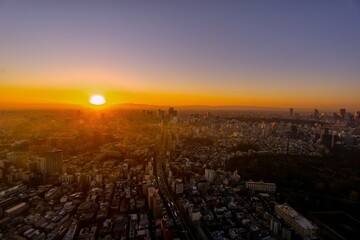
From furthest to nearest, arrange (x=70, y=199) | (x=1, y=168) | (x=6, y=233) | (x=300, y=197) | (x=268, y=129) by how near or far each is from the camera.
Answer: (x=268, y=129), (x=1, y=168), (x=300, y=197), (x=70, y=199), (x=6, y=233)

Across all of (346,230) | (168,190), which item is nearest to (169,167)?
(168,190)

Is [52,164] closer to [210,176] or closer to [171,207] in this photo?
[171,207]

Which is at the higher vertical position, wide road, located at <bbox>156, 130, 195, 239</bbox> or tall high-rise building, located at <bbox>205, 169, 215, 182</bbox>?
tall high-rise building, located at <bbox>205, 169, 215, 182</bbox>

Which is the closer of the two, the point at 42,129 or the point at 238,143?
the point at 238,143

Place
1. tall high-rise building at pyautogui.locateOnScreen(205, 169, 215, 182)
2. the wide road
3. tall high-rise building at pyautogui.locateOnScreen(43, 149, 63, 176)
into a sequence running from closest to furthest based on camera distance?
1. the wide road
2. tall high-rise building at pyautogui.locateOnScreen(43, 149, 63, 176)
3. tall high-rise building at pyautogui.locateOnScreen(205, 169, 215, 182)

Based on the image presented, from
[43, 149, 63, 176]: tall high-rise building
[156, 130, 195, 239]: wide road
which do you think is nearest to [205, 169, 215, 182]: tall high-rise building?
[156, 130, 195, 239]: wide road

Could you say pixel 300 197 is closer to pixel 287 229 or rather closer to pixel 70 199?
pixel 287 229

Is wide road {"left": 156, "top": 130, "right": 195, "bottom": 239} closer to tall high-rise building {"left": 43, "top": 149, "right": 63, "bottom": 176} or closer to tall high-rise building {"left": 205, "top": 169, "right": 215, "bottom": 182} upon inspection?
tall high-rise building {"left": 205, "top": 169, "right": 215, "bottom": 182}

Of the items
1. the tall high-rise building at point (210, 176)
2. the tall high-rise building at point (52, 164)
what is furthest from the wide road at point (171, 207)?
the tall high-rise building at point (52, 164)
